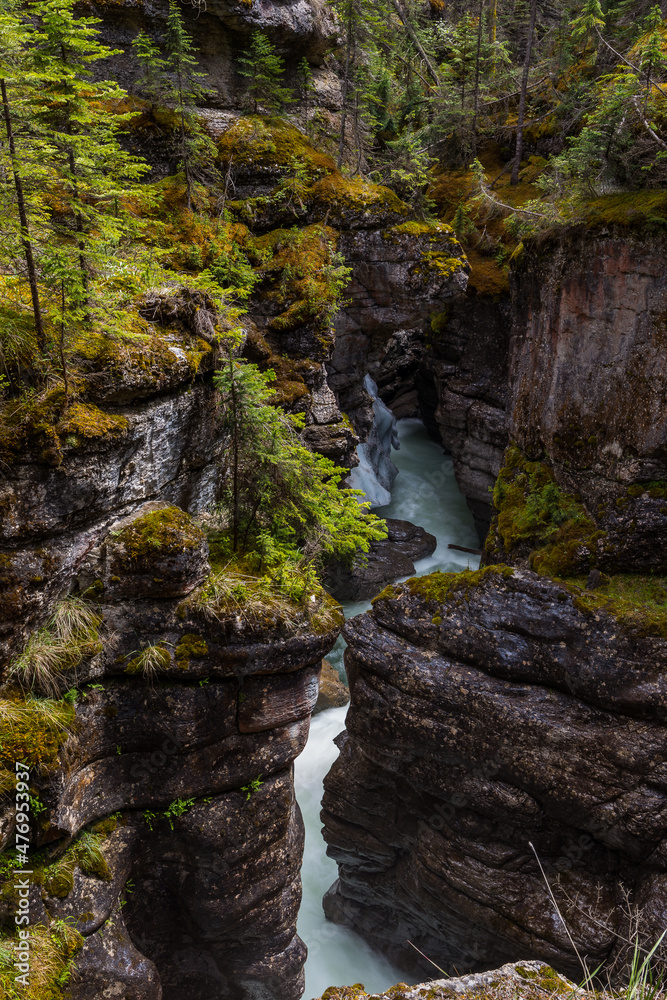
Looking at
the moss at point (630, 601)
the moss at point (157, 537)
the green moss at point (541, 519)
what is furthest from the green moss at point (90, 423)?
the green moss at point (541, 519)

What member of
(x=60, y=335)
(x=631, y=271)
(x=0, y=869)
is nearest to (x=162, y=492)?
(x=60, y=335)

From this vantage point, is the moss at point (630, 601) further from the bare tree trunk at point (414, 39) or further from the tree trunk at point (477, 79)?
the bare tree trunk at point (414, 39)

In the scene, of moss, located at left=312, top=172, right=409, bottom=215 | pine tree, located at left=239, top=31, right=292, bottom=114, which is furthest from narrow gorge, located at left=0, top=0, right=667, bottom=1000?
moss, located at left=312, top=172, right=409, bottom=215

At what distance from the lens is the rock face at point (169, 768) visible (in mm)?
6758

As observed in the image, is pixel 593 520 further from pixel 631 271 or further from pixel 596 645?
pixel 631 271

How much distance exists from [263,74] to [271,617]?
16736mm

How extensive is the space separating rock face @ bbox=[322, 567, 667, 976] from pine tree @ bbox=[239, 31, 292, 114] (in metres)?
15.2

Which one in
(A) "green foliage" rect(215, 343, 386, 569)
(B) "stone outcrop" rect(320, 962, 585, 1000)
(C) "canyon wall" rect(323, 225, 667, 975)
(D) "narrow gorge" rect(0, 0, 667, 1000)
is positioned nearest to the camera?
(B) "stone outcrop" rect(320, 962, 585, 1000)

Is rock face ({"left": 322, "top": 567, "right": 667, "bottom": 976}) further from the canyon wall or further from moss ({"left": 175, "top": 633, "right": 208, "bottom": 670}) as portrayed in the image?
moss ({"left": 175, "top": 633, "right": 208, "bottom": 670})

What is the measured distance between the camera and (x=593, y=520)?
34.1 ft

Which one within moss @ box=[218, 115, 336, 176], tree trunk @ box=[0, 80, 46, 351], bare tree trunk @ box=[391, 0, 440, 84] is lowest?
tree trunk @ box=[0, 80, 46, 351]

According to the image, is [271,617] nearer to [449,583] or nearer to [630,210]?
[449,583]

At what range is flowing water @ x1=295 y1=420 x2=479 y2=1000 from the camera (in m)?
11.7

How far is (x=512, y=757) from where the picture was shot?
855 centimetres
